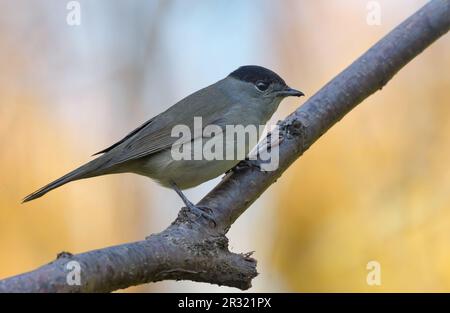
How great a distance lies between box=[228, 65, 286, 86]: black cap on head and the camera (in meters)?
5.33

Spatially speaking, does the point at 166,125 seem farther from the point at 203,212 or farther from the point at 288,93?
the point at 203,212

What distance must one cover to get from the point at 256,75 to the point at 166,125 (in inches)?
37.2

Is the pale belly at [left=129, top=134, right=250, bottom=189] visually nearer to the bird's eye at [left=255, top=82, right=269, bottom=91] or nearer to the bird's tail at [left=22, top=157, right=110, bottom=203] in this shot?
the bird's tail at [left=22, top=157, right=110, bottom=203]

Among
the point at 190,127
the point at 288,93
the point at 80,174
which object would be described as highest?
the point at 288,93

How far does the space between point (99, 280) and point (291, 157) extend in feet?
6.61

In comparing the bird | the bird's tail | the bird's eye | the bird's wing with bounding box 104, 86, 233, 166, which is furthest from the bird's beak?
the bird's tail

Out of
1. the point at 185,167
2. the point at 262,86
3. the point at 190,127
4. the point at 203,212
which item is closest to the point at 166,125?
the point at 190,127

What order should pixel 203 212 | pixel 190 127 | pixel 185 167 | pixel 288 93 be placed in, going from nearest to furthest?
1. pixel 203 212
2. pixel 185 167
3. pixel 190 127
4. pixel 288 93

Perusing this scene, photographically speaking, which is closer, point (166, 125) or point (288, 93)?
point (166, 125)

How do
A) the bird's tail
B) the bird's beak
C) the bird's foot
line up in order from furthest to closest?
the bird's beak → the bird's tail → the bird's foot

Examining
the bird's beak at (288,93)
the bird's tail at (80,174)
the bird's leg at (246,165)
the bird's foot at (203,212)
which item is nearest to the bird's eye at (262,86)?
the bird's beak at (288,93)

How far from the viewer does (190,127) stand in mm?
4980
